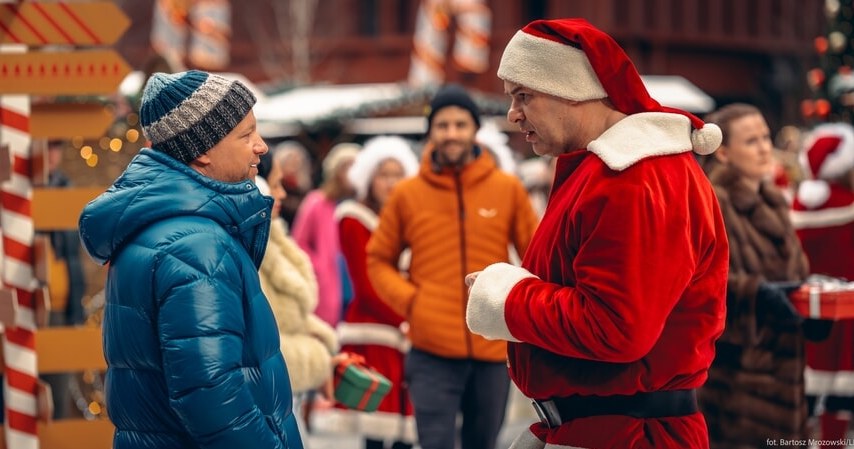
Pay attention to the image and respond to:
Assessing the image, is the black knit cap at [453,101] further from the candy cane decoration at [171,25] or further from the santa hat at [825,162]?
the candy cane decoration at [171,25]

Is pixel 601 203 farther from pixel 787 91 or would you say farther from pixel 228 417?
pixel 787 91

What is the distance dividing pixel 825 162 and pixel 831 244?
575mm

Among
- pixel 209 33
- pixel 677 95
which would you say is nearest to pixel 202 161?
pixel 677 95

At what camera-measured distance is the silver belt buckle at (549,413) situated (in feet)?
12.1

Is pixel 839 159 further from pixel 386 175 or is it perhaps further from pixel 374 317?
pixel 374 317

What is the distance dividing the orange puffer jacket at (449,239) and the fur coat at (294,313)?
84cm

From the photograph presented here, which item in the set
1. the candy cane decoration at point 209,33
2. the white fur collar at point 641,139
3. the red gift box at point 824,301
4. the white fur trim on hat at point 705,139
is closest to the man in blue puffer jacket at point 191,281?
the white fur collar at point 641,139

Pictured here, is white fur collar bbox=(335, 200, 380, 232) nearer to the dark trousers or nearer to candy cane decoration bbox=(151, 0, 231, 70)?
the dark trousers

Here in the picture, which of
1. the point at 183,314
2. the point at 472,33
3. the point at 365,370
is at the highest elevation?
the point at 472,33

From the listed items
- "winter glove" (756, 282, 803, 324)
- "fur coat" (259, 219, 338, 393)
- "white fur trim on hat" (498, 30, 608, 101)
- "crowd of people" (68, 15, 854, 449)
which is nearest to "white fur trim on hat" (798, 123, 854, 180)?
"winter glove" (756, 282, 803, 324)

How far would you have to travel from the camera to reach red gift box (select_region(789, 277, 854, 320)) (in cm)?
616

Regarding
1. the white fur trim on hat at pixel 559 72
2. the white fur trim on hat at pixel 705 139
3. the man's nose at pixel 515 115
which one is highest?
the white fur trim on hat at pixel 559 72

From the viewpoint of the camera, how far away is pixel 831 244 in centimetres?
809

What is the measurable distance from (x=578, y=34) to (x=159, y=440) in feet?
5.38
